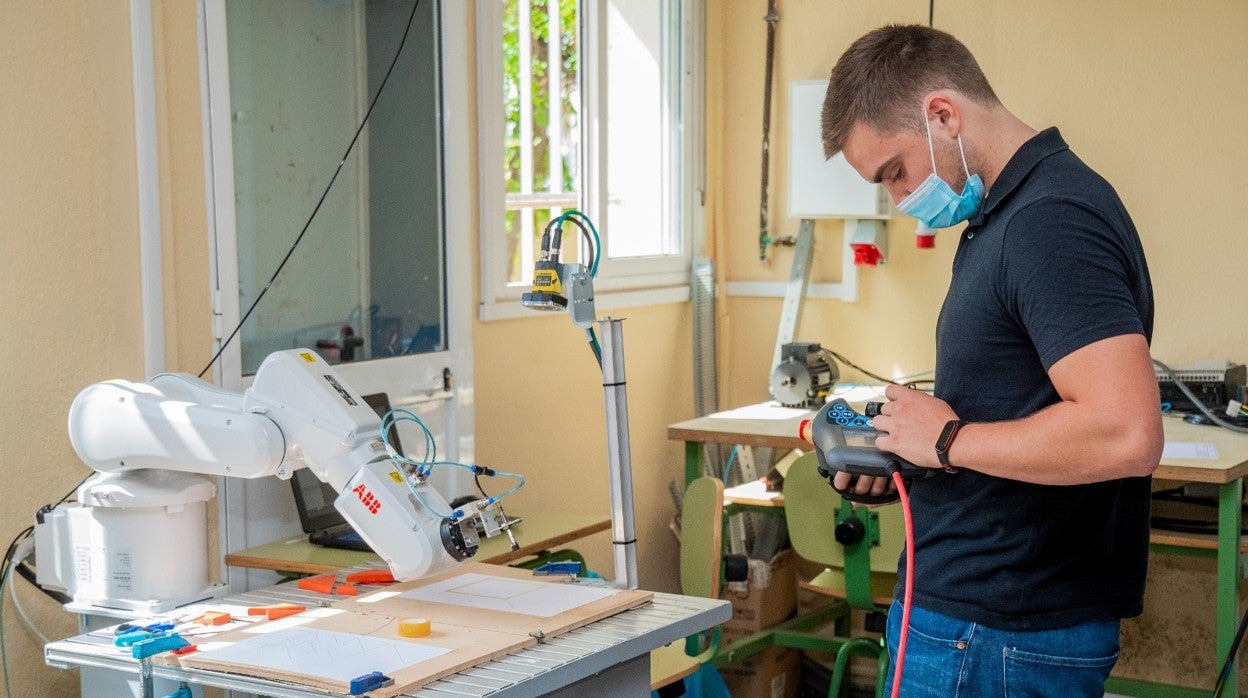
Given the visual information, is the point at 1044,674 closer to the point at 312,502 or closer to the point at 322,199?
the point at 312,502

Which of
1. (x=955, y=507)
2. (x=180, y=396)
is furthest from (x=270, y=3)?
(x=955, y=507)

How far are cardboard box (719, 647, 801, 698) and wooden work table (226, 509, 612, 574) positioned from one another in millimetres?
1045

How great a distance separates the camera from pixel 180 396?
6.46ft

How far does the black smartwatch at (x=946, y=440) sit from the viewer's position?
1.49 m

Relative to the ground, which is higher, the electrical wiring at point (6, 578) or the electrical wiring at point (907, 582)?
the electrical wiring at point (907, 582)

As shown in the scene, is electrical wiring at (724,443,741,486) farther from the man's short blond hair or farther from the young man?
the man's short blond hair

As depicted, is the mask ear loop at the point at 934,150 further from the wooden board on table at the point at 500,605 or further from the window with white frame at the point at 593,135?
the window with white frame at the point at 593,135

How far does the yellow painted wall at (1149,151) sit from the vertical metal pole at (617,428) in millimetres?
2390

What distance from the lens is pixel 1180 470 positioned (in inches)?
115

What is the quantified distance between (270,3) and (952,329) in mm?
1791

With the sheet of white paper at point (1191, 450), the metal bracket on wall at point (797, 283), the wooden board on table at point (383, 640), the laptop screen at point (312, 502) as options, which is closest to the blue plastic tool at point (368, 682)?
the wooden board on table at point (383, 640)

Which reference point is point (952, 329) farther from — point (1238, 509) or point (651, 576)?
point (651, 576)

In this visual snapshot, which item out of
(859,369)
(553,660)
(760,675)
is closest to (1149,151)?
(859,369)

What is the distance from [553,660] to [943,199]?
2.50 ft
